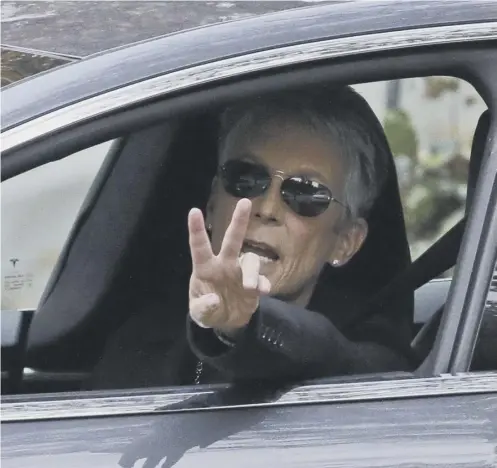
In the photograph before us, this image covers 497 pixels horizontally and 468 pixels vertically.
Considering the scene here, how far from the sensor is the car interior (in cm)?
235

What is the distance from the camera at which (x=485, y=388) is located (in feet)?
5.69

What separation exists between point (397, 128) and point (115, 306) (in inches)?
31.5

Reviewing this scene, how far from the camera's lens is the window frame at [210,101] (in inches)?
65.7

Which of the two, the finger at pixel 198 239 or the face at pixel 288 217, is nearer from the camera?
the finger at pixel 198 239

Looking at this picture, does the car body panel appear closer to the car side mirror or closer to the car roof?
the car roof

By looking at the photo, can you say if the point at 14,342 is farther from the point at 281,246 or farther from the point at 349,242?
the point at 349,242

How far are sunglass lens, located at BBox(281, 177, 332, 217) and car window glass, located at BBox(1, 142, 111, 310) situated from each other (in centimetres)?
39

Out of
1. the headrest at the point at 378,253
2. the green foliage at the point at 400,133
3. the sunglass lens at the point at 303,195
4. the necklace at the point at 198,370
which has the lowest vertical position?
the necklace at the point at 198,370

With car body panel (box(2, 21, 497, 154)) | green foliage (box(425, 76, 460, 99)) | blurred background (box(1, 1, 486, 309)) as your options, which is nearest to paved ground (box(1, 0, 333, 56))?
blurred background (box(1, 1, 486, 309))

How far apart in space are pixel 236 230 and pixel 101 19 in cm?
68

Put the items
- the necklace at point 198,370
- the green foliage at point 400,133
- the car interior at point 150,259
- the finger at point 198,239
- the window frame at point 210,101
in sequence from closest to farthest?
1. the finger at point 198,239
2. the window frame at point 210,101
3. the necklace at point 198,370
4. the car interior at point 150,259
5. the green foliage at point 400,133

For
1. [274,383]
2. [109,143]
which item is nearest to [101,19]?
[109,143]

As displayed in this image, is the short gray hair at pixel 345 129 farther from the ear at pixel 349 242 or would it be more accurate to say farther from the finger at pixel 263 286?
the finger at pixel 263 286

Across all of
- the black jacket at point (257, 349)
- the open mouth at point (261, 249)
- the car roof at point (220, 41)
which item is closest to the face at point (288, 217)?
the open mouth at point (261, 249)
